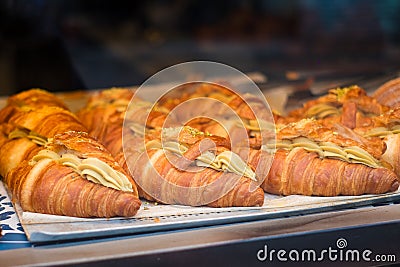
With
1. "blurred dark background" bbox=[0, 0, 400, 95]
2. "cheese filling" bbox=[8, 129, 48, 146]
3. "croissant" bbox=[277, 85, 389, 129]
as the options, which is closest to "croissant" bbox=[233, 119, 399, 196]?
"croissant" bbox=[277, 85, 389, 129]

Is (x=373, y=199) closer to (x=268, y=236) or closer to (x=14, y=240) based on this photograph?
(x=268, y=236)

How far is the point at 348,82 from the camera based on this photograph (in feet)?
10.0

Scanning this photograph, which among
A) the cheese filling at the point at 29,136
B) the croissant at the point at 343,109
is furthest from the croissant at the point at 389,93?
the cheese filling at the point at 29,136

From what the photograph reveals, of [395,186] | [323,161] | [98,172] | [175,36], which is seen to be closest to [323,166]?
[323,161]

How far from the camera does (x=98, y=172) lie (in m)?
1.87

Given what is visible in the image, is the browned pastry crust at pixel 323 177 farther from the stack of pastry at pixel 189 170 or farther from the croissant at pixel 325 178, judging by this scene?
the stack of pastry at pixel 189 170

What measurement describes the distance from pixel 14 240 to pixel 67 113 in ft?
2.56

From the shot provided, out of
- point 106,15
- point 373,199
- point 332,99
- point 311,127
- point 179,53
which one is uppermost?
point 106,15

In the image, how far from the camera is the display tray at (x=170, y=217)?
1.75m

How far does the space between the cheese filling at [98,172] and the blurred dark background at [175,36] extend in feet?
8.19

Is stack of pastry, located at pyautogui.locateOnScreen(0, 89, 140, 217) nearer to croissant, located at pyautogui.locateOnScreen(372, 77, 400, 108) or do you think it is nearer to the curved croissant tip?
the curved croissant tip

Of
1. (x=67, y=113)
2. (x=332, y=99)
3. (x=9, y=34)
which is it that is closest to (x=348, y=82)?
(x=332, y=99)

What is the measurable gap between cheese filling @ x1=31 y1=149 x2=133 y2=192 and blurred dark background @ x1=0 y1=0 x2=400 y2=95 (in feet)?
8.19

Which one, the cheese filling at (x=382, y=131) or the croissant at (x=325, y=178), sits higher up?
the cheese filling at (x=382, y=131)
